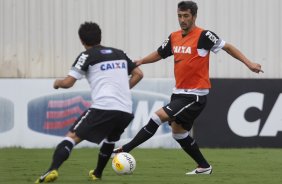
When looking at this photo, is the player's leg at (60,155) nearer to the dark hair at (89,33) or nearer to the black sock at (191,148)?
the dark hair at (89,33)

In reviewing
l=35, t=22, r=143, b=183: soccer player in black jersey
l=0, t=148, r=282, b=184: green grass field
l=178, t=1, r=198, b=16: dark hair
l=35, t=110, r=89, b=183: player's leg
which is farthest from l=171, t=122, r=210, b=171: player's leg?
l=35, t=110, r=89, b=183: player's leg

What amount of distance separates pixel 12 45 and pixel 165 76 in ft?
10.3

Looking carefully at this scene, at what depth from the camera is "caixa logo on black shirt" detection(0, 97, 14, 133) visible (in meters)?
17.3

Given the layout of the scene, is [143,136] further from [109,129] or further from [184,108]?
[109,129]

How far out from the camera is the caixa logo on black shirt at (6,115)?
17297mm

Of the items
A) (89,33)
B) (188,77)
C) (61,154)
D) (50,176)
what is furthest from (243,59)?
(50,176)

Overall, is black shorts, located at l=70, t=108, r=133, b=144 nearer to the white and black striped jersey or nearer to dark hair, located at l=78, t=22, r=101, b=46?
the white and black striped jersey

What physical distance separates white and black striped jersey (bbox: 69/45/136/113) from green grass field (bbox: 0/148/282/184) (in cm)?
95

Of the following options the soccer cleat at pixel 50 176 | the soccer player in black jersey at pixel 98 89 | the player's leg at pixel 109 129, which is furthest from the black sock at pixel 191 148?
the soccer cleat at pixel 50 176

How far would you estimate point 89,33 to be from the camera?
9.92 m

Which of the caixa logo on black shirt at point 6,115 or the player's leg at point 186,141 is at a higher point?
the player's leg at point 186,141

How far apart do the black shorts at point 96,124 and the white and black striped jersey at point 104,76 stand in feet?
0.22

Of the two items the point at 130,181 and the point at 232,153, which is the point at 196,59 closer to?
the point at 130,181

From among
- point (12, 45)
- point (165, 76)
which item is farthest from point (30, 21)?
point (165, 76)
